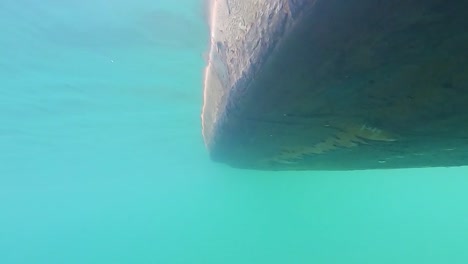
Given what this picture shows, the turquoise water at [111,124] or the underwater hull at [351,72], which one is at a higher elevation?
the turquoise water at [111,124]

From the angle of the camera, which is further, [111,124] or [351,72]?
[111,124]

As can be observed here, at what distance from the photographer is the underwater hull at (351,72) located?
2.04 metres

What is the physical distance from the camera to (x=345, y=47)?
7.79ft

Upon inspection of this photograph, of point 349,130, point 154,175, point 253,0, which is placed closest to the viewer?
point 253,0

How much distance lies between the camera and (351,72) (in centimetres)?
269

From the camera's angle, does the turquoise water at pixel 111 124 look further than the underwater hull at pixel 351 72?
Yes

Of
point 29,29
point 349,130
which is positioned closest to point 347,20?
point 349,130

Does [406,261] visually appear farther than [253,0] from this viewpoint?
Yes

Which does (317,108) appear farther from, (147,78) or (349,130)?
(147,78)

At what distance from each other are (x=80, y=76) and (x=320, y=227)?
353 ft

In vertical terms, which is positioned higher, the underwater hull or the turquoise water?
the turquoise water

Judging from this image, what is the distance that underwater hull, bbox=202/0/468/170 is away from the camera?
6.70ft

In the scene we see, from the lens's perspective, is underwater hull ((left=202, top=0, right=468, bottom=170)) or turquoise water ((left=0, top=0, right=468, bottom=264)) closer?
underwater hull ((left=202, top=0, right=468, bottom=170))

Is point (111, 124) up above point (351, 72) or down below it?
above
